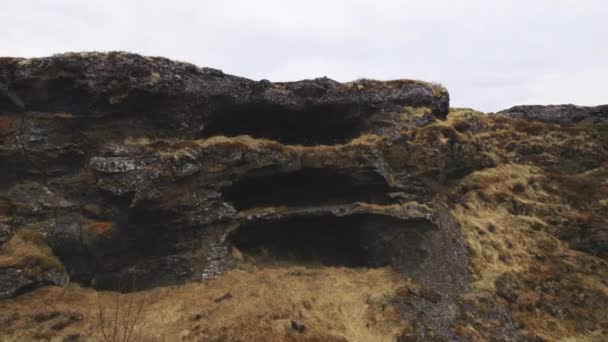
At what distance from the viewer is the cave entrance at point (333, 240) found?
27.2 m

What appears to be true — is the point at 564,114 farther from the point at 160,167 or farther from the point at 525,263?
the point at 160,167

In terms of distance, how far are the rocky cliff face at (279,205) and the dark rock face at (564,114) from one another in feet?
68.5

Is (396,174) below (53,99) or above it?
below

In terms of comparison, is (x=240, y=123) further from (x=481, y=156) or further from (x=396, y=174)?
(x=481, y=156)

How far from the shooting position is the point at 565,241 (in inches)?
1176

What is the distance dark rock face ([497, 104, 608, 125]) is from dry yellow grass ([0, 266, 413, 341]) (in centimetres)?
3542

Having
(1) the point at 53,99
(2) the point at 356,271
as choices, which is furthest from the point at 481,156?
(1) the point at 53,99

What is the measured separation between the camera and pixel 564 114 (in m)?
53.1

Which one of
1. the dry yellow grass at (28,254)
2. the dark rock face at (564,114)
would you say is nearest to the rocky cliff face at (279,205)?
the dry yellow grass at (28,254)

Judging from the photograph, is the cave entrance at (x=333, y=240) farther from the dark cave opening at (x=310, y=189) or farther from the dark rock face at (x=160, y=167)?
the dark cave opening at (x=310, y=189)

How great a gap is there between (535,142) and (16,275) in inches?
1370

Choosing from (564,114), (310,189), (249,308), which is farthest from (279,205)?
(564,114)

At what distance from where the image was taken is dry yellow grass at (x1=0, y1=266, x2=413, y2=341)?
1969 centimetres

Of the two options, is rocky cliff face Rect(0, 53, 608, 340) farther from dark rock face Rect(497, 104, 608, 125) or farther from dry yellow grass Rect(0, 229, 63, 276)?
dark rock face Rect(497, 104, 608, 125)
